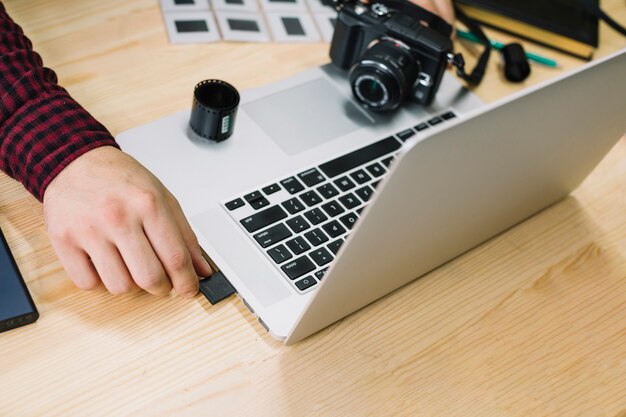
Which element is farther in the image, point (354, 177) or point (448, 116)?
point (448, 116)

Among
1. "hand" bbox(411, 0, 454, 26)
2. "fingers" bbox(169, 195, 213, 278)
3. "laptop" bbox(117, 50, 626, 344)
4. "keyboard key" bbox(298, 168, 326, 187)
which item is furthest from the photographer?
"hand" bbox(411, 0, 454, 26)

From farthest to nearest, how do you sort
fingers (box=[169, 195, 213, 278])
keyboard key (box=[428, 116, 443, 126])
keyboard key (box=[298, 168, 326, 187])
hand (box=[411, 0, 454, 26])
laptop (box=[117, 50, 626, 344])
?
hand (box=[411, 0, 454, 26])
keyboard key (box=[428, 116, 443, 126])
keyboard key (box=[298, 168, 326, 187])
fingers (box=[169, 195, 213, 278])
laptop (box=[117, 50, 626, 344])

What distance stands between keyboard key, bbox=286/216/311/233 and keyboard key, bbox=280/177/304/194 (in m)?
0.04

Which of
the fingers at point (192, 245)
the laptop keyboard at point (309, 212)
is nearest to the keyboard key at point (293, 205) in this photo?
the laptop keyboard at point (309, 212)

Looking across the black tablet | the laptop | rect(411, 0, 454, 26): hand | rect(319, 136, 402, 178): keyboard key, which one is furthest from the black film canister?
rect(411, 0, 454, 26): hand

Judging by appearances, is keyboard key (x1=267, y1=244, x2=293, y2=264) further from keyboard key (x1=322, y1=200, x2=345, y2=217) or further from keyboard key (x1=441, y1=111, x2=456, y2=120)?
keyboard key (x1=441, y1=111, x2=456, y2=120)

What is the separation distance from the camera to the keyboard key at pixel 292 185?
2.24 feet

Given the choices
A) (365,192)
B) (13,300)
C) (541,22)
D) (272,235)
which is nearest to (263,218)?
(272,235)

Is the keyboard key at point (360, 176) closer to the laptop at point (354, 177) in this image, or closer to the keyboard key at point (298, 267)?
the laptop at point (354, 177)

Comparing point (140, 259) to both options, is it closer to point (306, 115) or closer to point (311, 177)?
point (311, 177)

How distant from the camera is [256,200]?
0.67 metres

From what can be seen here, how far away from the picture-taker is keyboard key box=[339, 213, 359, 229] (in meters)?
0.66

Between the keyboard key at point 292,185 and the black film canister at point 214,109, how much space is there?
100 mm

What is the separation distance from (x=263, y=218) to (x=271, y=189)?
1.8 inches
